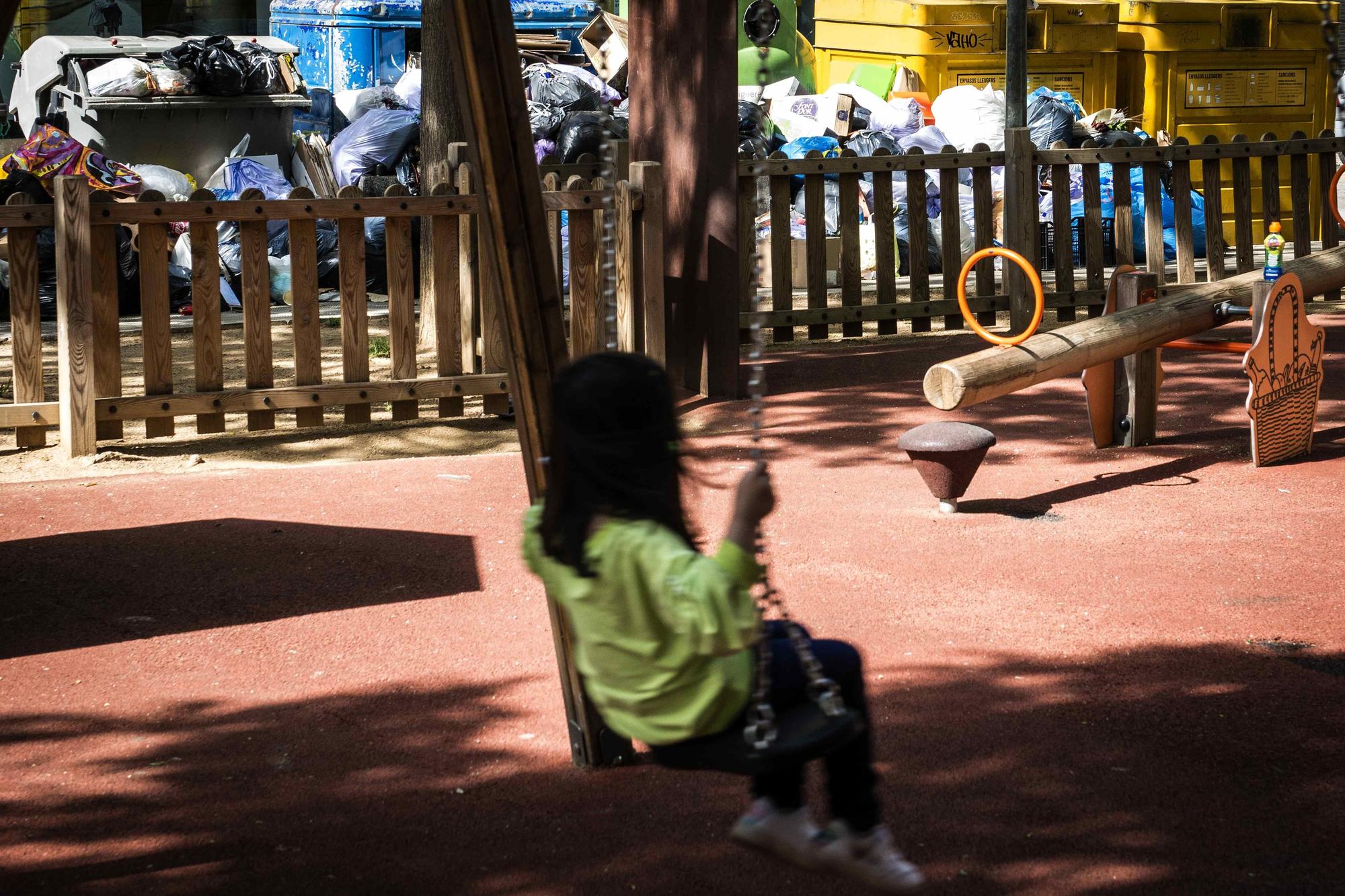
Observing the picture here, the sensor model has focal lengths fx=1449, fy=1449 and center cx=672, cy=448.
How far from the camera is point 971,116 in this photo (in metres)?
14.5

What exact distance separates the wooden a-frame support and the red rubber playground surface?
27.8 inches

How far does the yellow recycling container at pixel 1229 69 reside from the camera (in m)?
15.6

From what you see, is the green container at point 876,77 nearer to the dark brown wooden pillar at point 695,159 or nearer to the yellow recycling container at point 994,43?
the yellow recycling container at point 994,43

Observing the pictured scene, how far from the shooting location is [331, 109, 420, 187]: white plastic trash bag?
1346 cm

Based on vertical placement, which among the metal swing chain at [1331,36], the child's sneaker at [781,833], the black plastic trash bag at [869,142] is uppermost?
the black plastic trash bag at [869,142]

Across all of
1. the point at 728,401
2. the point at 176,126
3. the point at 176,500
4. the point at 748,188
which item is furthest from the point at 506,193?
the point at 176,126

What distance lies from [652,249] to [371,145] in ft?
20.1

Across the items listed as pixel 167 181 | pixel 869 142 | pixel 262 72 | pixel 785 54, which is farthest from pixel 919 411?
pixel 785 54

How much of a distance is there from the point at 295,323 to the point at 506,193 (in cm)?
454

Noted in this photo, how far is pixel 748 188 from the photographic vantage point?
959cm

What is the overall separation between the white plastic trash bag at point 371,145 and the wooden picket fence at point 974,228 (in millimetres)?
4221

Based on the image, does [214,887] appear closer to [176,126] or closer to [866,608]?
[866,608]

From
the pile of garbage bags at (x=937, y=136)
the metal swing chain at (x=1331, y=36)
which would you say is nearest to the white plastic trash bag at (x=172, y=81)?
the pile of garbage bags at (x=937, y=136)

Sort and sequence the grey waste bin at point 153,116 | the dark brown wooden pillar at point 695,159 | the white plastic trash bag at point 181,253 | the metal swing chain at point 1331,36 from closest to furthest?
the metal swing chain at point 1331,36 → the dark brown wooden pillar at point 695,159 → the white plastic trash bag at point 181,253 → the grey waste bin at point 153,116
